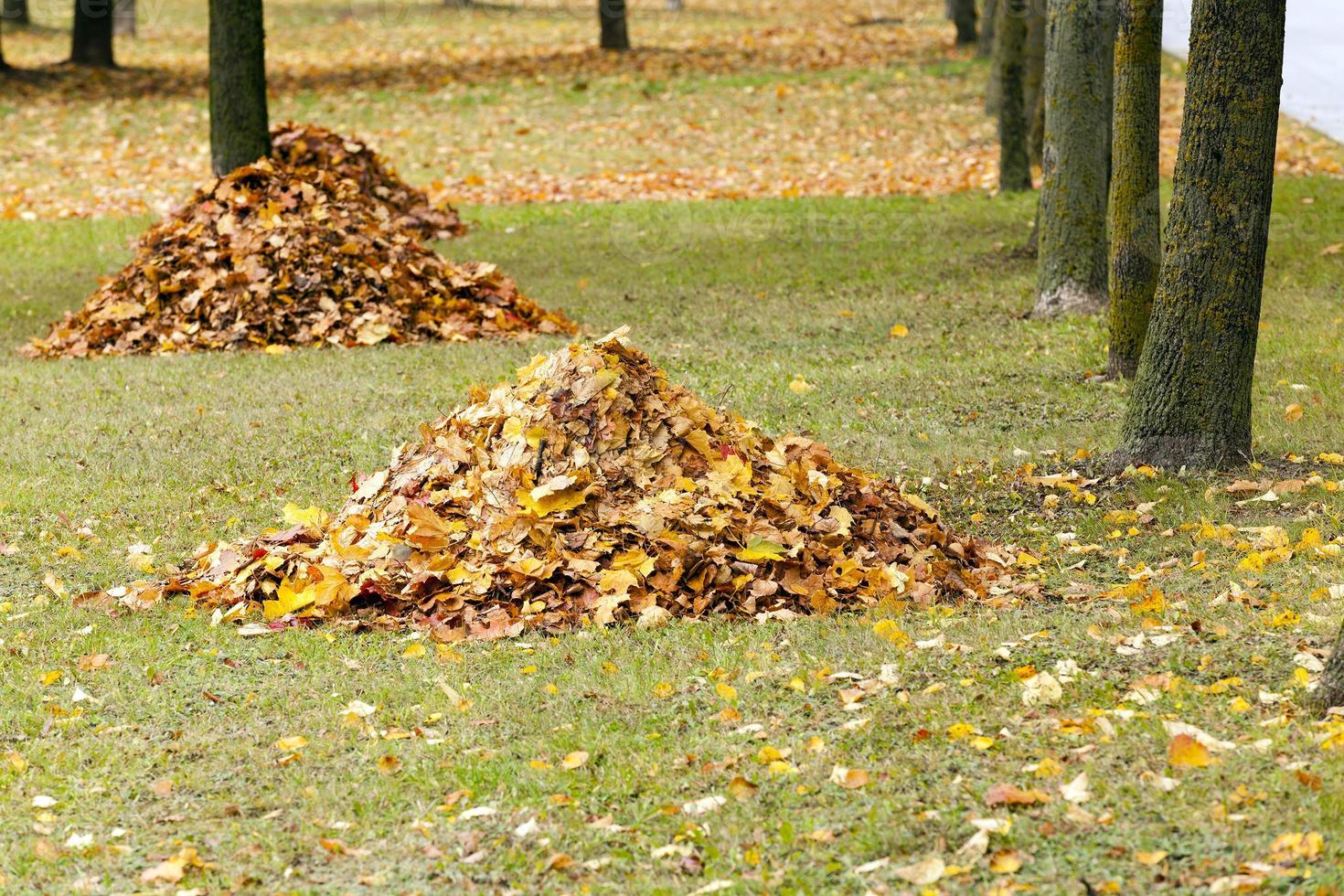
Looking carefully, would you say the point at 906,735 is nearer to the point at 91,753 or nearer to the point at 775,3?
the point at 91,753

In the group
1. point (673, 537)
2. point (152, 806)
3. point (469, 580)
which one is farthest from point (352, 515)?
point (152, 806)

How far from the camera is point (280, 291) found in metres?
11.1

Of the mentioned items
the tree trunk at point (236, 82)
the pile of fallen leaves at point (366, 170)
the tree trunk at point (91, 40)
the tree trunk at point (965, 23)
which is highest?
the tree trunk at point (965, 23)

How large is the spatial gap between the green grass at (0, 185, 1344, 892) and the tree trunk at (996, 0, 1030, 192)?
19.2ft

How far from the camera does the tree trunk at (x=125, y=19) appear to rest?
92.5 ft

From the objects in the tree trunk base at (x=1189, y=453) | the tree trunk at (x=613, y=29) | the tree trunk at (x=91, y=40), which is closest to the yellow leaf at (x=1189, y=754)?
the tree trunk base at (x=1189, y=453)

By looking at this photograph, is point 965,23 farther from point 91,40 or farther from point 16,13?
point 16,13

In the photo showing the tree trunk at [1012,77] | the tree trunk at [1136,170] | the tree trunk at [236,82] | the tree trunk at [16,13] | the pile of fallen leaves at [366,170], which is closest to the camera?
the tree trunk at [1136,170]

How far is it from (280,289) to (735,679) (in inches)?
276

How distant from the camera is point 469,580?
591 cm

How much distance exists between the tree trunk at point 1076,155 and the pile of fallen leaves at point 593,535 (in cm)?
480

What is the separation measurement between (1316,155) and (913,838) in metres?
15.7

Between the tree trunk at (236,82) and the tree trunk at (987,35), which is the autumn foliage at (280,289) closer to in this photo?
the tree trunk at (236,82)

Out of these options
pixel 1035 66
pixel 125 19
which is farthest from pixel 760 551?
pixel 125 19
